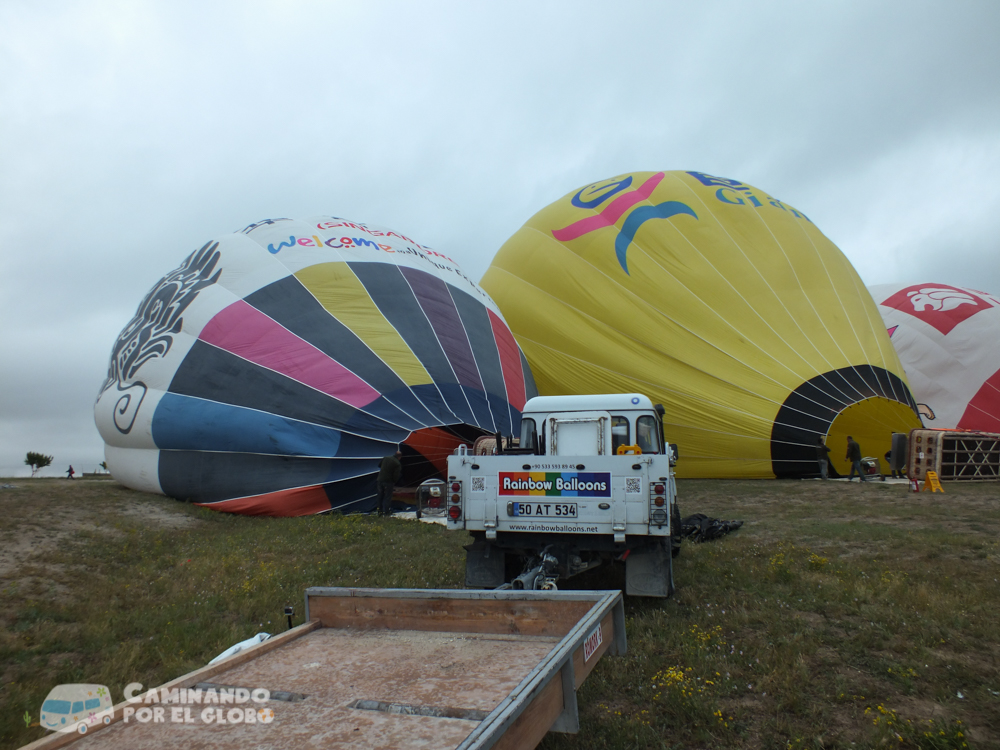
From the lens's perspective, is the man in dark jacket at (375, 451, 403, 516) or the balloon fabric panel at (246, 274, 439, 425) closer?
the man in dark jacket at (375, 451, 403, 516)

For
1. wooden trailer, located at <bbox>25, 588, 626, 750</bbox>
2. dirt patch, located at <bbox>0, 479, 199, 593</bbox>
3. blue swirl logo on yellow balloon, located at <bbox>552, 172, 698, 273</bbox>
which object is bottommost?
wooden trailer, located at <bbox>25, 588, 626, 750</bbox>

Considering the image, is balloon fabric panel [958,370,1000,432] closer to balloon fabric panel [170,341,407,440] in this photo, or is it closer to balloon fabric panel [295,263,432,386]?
balloon fabric panel [295,263,432,386]

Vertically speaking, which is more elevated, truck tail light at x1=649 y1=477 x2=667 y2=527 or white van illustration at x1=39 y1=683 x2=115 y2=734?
truck tail light at x1=649 y1=477 x2=667 y2=527

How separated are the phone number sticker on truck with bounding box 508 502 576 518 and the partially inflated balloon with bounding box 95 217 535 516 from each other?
15.4 ft

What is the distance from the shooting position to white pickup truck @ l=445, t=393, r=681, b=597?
534cm

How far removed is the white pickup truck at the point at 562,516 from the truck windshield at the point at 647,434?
405 millimetres

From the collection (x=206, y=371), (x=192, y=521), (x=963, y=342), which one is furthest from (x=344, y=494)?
(x=963, y=342)

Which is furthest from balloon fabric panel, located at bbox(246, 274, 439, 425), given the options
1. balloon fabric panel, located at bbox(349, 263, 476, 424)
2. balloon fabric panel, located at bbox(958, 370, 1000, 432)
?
balloon fabric panel, located at bbox(958, 370, 1000, 432)

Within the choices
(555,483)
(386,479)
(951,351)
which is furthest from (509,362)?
(951,351)

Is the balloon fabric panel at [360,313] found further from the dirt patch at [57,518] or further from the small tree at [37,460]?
the small tree at [37,460]

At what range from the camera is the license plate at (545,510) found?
5.52 metres

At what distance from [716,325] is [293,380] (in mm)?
9200

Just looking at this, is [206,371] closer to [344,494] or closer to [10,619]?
[344,494]

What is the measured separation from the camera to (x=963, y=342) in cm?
2161
